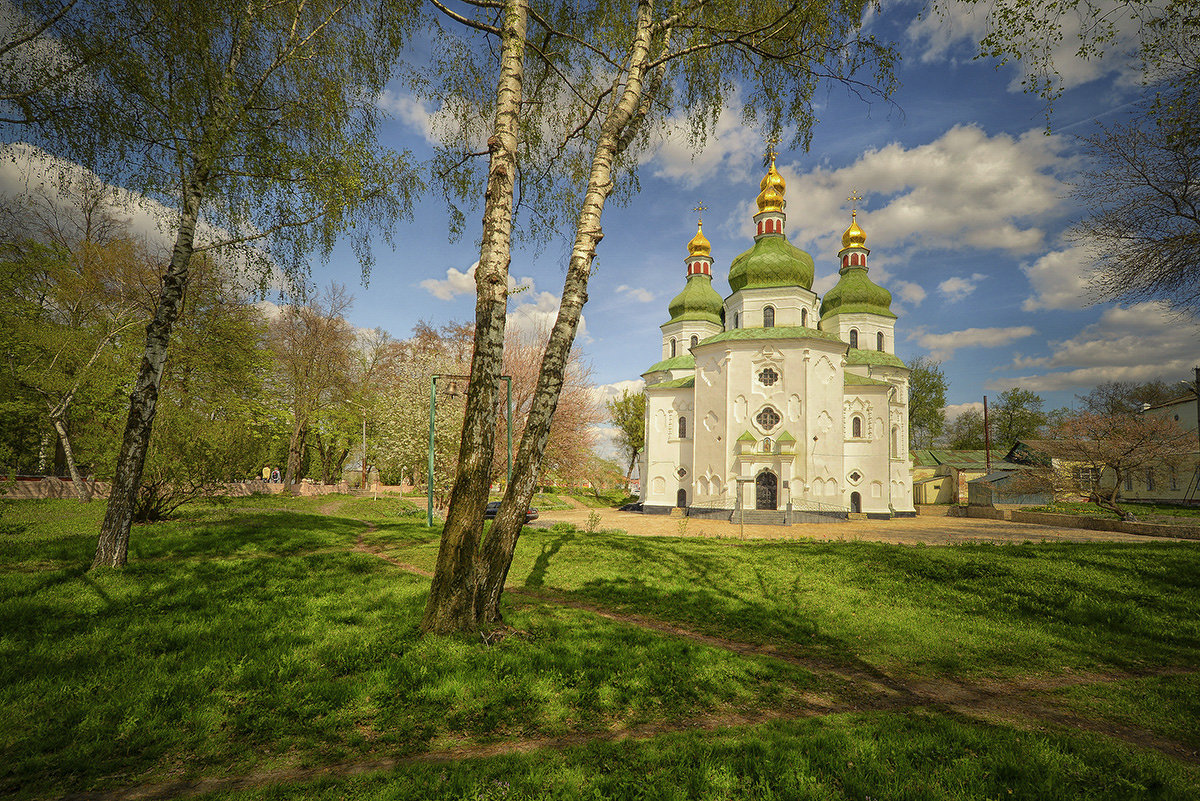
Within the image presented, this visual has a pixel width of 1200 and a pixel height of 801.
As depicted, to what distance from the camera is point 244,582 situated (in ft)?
23.7

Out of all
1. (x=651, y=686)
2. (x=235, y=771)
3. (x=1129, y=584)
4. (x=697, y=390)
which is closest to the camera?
(x=235, y=771)

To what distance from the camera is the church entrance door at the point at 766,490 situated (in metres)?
28.4

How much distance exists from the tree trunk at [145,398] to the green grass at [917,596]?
4.86 m

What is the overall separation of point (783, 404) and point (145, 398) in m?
28.1

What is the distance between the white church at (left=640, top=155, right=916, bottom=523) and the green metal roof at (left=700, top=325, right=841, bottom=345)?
8 cm

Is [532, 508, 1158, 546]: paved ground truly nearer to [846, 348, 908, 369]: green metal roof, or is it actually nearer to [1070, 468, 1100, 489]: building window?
[1070, 468, 1100, 489]: building window

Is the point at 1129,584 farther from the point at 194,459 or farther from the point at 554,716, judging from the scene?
the point at 194,459

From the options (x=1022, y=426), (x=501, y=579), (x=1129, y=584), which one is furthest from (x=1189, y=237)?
(x=1022, y=426)

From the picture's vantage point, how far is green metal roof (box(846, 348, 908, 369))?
34.5 m

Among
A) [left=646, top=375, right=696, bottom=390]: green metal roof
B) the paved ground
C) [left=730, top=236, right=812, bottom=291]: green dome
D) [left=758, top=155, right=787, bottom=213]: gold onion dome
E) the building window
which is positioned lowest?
the paved ground

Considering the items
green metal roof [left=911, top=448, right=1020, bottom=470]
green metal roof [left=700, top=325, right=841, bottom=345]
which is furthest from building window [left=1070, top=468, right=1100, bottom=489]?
green metal roof [left=911, top=448, right=1020, bottom=470]

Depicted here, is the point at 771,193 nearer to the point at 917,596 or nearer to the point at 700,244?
the point at 700,244

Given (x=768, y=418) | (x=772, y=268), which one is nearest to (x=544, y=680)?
(x=768, y=418)

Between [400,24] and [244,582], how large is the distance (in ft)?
28.5
